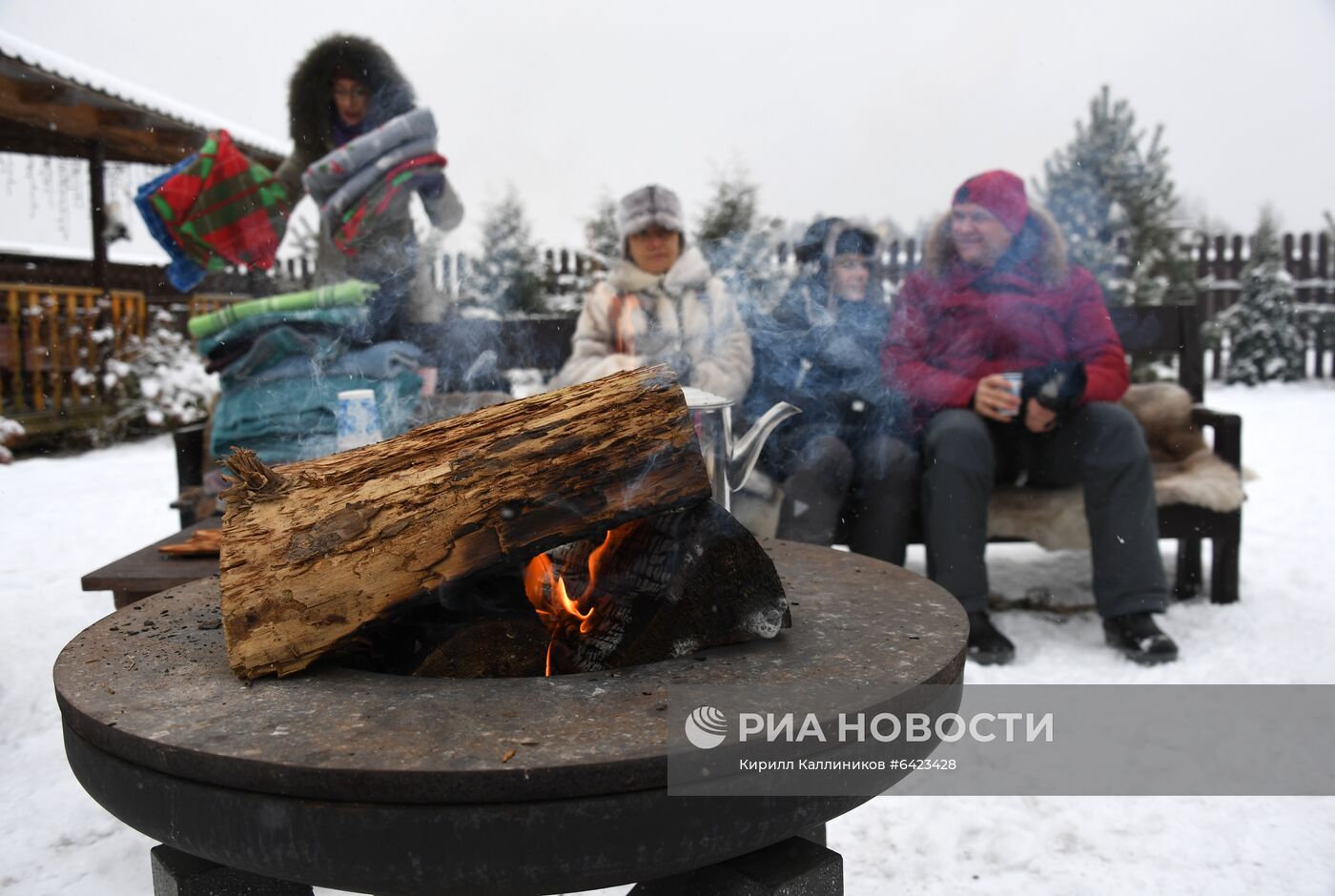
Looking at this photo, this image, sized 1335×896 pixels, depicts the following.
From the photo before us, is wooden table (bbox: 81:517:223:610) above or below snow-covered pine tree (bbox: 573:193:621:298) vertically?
below

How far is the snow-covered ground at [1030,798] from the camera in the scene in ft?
6.12

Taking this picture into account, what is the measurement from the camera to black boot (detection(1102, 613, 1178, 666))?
2963mm

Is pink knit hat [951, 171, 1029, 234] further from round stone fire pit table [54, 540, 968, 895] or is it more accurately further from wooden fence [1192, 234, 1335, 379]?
wooden fence [1192, 234, 1335, 379]

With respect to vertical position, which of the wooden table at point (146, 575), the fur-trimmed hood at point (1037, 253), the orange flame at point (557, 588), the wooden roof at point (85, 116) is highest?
the wooden roof at point (85, 116)

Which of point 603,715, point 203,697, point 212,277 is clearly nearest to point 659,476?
point 603,715

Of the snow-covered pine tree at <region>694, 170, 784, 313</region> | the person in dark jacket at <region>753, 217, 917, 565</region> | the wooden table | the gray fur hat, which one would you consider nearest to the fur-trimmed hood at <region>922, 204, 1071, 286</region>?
the person in dark jacket at <region>753, 217, 917, 565</region>

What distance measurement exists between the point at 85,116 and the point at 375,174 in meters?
4.75

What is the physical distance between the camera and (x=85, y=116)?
→ 6.78 meters

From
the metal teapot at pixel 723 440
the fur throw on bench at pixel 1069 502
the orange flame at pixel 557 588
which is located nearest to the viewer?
the orange flame at pixel 557 588

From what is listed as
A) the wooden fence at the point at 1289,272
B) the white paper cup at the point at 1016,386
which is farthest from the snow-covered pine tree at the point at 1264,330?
the white paper cup at the point at 1016,386

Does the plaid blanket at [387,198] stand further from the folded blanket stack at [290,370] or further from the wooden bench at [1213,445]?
the wooden bench at [1213,445]

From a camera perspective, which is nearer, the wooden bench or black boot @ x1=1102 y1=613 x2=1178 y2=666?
black boot @ x1=1102 y1=613 x2=1178 y2=666

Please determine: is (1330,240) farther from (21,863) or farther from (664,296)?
(21,863)

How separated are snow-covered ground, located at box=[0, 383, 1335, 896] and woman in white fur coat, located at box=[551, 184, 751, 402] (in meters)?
1.53
